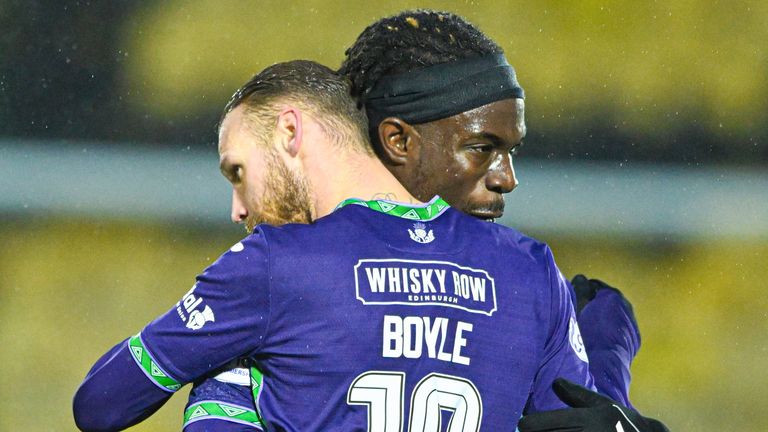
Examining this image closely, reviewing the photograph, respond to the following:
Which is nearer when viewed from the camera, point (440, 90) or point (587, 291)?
point (440, 90)

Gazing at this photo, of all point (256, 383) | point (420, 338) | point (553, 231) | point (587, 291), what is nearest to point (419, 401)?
point (420, 338)

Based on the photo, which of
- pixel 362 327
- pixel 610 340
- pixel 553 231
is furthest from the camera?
pixel 553 231

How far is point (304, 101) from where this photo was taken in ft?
5.24

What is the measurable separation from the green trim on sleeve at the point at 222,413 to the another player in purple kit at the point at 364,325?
0.04 m

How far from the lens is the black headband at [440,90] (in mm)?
1645

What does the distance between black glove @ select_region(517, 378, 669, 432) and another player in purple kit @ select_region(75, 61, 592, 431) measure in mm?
64

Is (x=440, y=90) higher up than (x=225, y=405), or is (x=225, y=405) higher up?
(x=440, y=90)

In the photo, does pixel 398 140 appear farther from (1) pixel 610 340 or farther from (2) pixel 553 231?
(2) pixel 553 231

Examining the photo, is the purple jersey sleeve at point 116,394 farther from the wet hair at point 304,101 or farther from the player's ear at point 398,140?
the player's ear at point 398,140

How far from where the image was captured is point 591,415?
1537 mm

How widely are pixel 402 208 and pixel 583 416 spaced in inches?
14.5

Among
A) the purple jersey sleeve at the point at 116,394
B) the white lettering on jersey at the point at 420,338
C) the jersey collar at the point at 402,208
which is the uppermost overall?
the jersey collar at the point at 402,208

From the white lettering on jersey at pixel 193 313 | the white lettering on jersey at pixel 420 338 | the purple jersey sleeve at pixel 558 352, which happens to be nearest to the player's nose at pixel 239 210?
the white lettering on jersey at pixel 193 313

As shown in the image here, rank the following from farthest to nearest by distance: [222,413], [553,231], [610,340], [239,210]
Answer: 1. [553,231]
2. [610,340]
3. [239,210]
4. [222,413]
